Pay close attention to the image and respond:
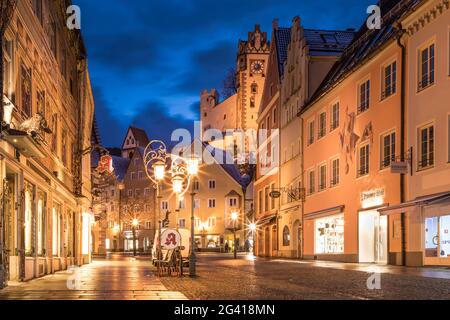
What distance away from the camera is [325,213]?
4031 cm

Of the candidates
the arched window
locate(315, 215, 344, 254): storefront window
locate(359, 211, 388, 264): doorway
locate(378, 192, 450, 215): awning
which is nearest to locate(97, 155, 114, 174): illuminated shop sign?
locate(315, 215, 344, 254): storefront window

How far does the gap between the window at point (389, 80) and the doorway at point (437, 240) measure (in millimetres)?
6632

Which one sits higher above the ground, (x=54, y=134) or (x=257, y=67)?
(x=257, y=67)

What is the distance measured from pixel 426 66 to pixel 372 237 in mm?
9522

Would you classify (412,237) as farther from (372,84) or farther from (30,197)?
(30,197)

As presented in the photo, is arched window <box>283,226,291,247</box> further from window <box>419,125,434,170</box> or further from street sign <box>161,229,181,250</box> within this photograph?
street sign <box>161,229,181,250</box>

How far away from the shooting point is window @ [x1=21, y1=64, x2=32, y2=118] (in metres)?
19.5

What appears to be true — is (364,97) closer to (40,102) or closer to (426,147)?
(426,147)

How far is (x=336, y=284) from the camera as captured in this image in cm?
1772

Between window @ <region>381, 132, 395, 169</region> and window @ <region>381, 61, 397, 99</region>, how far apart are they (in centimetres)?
183

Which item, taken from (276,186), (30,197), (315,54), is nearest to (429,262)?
(30,197)

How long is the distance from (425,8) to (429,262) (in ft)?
31.4

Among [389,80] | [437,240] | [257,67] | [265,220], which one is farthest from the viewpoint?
[257,67]

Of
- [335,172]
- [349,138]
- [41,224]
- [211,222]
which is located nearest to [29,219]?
[41,224]
